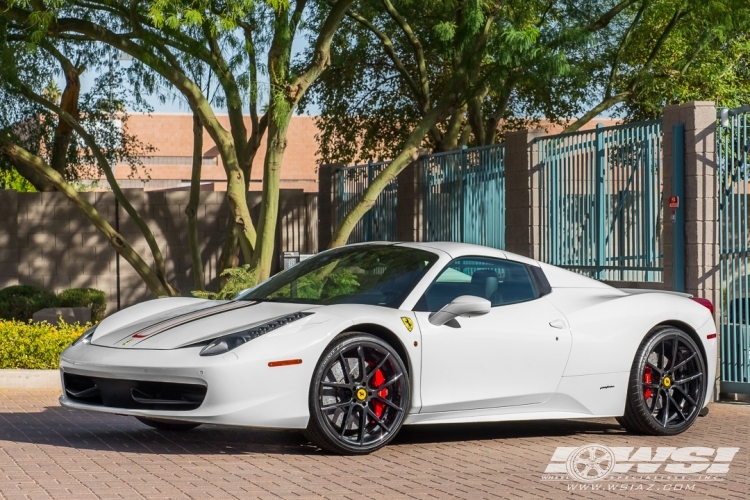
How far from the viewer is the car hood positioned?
7129mm

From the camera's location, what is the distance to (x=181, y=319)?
7.61 meters

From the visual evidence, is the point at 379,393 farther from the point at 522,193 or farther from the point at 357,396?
the point at 522,193

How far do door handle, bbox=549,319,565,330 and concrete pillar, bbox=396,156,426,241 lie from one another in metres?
9.10

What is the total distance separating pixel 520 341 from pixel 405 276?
92cm

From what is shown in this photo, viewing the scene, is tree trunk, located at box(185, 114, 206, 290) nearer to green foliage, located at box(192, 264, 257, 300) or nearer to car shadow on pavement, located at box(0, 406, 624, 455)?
green foliage, located at box(192, 264, 257, 300)

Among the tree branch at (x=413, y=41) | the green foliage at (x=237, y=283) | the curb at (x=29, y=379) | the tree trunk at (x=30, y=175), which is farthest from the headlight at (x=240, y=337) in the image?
the tree trunk at (x=30, y=175)

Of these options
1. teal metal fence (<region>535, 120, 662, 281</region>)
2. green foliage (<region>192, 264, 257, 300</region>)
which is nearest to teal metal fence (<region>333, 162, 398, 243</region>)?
green foliage (<region>192, 264, 257, 300</region>)

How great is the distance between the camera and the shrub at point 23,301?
1894cm

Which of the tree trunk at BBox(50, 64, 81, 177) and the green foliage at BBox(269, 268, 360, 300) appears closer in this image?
the green foliage at BBox(269, 268, 360, 300)

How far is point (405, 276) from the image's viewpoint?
7.83 metres

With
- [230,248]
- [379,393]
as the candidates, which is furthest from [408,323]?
[230,248]

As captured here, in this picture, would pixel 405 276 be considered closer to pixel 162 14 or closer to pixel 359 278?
pixel 359 278

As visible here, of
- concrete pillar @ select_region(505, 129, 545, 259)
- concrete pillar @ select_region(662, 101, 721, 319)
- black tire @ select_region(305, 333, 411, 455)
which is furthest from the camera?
concrete pillar @ select_region(505, 129, 545, 259)

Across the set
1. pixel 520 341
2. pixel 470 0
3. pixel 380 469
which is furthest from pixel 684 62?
pixel 380 469
